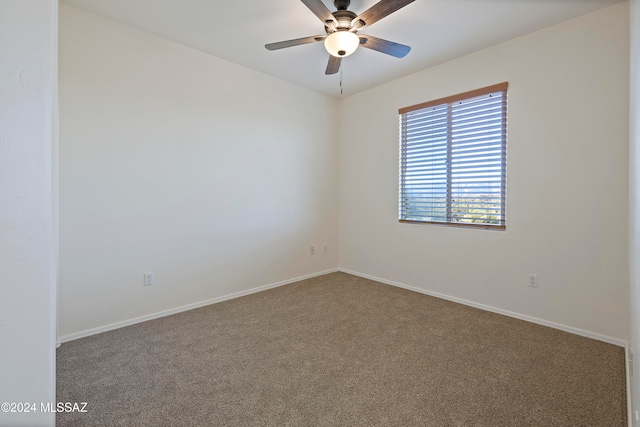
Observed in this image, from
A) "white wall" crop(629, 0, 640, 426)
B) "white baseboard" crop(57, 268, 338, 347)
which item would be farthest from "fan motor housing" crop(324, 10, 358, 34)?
"white baseboard" crop(57, 268, 338, 347)

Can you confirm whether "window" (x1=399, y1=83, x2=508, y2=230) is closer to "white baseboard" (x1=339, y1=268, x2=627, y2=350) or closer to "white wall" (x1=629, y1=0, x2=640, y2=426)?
"white baseboard" (x1=339, y1=268, x2=627, y2=350)

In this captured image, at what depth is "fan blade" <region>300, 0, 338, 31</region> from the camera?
1.75m

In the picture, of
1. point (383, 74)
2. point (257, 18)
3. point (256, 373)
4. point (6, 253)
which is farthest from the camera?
point (383, 74)

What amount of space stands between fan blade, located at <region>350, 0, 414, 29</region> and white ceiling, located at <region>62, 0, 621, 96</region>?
1.05 ft

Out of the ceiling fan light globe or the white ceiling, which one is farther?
the white ceiling

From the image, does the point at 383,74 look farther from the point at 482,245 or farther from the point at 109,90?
the point at 109,90

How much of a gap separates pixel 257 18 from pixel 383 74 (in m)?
1.68

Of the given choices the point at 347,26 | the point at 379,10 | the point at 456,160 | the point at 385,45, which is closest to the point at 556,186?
the point at 456,160

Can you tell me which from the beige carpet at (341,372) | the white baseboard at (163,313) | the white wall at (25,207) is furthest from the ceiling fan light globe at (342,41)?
the white baseboard at (163,313)

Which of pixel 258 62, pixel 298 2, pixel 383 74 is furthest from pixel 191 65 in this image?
pixel 383 74

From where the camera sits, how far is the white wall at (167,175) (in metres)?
2.34

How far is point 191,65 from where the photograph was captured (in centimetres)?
291

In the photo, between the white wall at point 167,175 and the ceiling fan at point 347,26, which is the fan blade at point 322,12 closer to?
the ceiling fan at point 347,26

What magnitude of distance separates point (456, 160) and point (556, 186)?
929 millimetres
